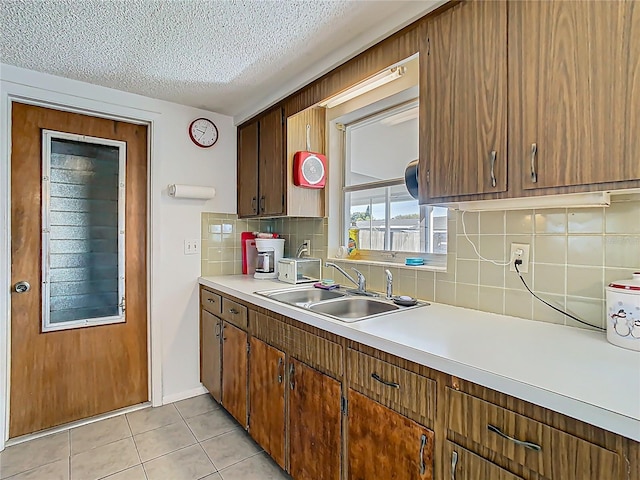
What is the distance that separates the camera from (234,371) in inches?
85.5

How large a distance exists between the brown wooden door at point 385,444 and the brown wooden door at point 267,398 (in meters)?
0.50

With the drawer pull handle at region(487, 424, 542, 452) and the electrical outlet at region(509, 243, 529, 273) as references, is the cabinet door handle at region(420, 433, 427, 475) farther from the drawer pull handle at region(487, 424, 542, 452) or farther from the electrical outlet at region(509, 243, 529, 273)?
the electrical outlet at region(509, 243, 529, 273)

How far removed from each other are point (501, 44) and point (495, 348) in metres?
1.01

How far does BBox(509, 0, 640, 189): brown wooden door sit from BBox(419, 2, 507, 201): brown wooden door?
0.16 feet

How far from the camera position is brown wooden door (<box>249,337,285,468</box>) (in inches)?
68.4

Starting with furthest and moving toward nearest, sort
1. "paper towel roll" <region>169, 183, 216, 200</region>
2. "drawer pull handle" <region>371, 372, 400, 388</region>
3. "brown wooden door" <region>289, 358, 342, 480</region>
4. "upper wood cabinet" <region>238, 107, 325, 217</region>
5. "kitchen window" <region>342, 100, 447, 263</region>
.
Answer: "paper towel roll" <region>169, 183, 216, 200</region>
"upper wood cabinet" <region>238, 107, 325, 217</region>
"kitchen window" <region>342, 100, 447, 263</region>
"brown wooden door" <region>289, 358, 342, 480</region>
"drawer pull handle" <region>371, 372, 400, 388</region>

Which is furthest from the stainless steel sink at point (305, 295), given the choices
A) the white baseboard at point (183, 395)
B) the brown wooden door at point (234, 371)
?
the white baseboard at point (183, 395)

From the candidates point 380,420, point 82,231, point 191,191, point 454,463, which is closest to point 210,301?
point 191,191

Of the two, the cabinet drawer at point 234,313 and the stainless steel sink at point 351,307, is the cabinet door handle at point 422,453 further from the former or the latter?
the cabinet drawer at point 234,313

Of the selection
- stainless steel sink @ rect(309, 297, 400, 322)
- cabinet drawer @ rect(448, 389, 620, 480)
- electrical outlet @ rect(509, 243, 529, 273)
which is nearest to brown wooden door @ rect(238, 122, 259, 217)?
stainless steel sink @ rect(309, 297, 400, 322)

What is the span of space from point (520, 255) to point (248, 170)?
6.57ft

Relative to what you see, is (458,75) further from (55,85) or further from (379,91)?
(55,85)

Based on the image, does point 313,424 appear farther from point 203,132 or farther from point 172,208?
point 203,132

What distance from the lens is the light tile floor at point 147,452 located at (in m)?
1.81
